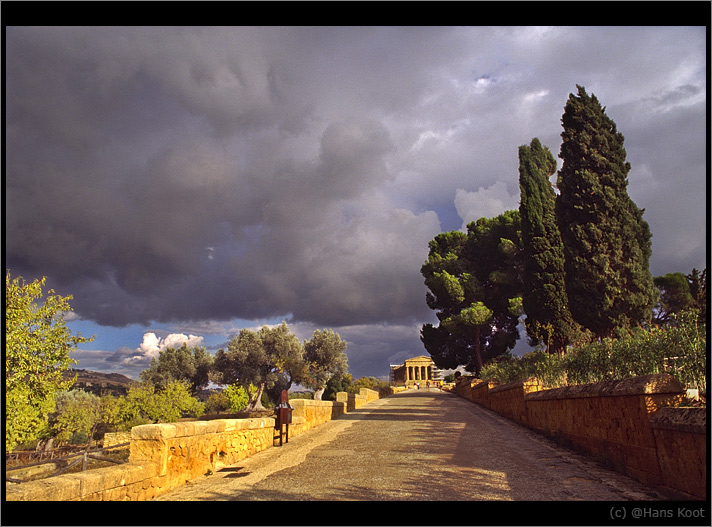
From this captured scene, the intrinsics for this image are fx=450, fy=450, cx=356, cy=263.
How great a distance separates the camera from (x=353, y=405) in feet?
70.9

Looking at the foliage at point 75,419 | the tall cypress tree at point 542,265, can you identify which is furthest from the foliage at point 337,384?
the tall cypress tree at point 542,265

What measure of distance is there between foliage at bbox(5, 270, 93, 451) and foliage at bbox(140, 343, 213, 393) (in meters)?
32.8

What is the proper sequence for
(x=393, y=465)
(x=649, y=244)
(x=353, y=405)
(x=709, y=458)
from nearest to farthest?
1. (x=709, y=458)
2. (x=393, y=465)
3. (x=649, y=244)
4. (x=353, y=405)


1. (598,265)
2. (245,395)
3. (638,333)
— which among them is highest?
(598,265)

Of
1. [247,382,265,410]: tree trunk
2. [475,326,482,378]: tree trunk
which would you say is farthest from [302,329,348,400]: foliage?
[475,326,482,378]: tree trunk

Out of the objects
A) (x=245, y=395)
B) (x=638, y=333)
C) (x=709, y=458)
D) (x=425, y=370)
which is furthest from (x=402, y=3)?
(x=425, y=370)

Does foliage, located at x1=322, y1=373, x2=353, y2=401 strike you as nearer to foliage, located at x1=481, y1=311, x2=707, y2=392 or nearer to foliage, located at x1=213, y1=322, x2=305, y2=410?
foliage, located at x1=213, y1=322, x2=305, y2=410

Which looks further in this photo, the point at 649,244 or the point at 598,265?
the point at 649,244

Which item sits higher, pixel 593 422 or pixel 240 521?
pixel 593 422

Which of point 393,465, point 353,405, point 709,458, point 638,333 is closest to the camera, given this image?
Result: point 709,458

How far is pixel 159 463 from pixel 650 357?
280 inches

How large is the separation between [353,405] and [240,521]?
17.6 m

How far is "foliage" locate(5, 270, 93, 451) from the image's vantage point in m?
15.0

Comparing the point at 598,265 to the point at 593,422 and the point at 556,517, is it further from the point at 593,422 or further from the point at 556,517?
the point at 556,517
